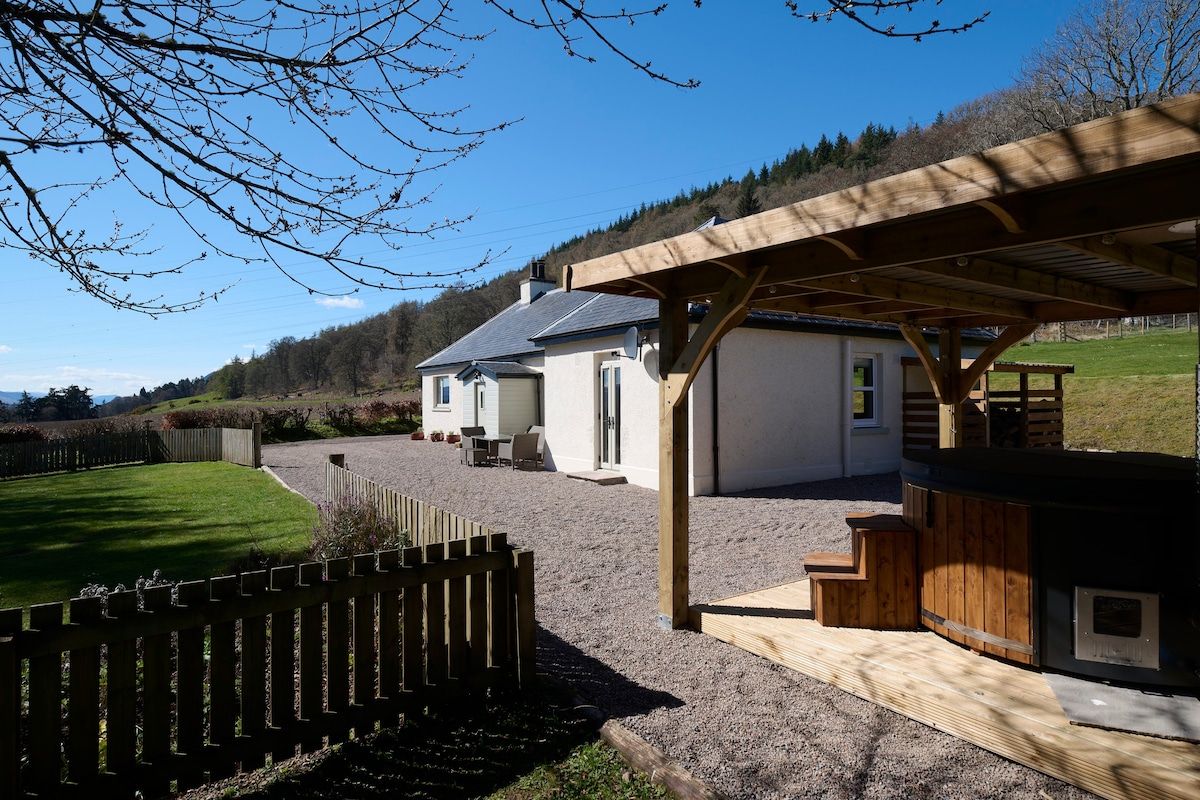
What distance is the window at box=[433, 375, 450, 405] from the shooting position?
24.2 m

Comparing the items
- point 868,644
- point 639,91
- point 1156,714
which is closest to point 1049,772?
point 1156,714

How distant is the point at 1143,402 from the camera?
19297 millimetres

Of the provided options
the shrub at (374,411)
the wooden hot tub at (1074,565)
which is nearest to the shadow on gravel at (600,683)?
the wooden hot tub at (1074,565)

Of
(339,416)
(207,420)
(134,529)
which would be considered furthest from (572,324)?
(207,420)

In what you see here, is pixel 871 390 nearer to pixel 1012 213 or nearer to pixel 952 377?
pixel 952 377

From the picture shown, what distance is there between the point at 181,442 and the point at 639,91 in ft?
70.9

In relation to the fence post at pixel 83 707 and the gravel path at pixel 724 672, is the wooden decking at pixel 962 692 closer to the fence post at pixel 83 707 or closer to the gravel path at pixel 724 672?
the gravel path at pixel 724 672

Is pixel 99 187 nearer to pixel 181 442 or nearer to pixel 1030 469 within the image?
pixel 1030 469

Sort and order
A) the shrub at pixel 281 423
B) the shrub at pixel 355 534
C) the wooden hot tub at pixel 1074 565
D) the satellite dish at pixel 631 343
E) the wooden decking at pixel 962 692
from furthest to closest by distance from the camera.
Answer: the shrub at pixel 281 423
the satellite dish at pixel 631 343
the shrub at pixel 355 534
the wooden hot tub at pixel 1074 565
the wooden decking at pixel 962 692

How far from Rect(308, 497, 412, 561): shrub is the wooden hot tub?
479 centimetres

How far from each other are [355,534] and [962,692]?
5.52m

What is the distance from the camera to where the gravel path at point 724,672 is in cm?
320

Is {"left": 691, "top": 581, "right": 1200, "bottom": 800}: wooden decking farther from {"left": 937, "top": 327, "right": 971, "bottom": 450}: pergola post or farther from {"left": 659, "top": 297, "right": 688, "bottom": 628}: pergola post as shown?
{"left": 937, "top": 327, "right": 971, "bottom": 450}: pergola post

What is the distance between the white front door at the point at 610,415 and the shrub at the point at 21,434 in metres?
19.6
